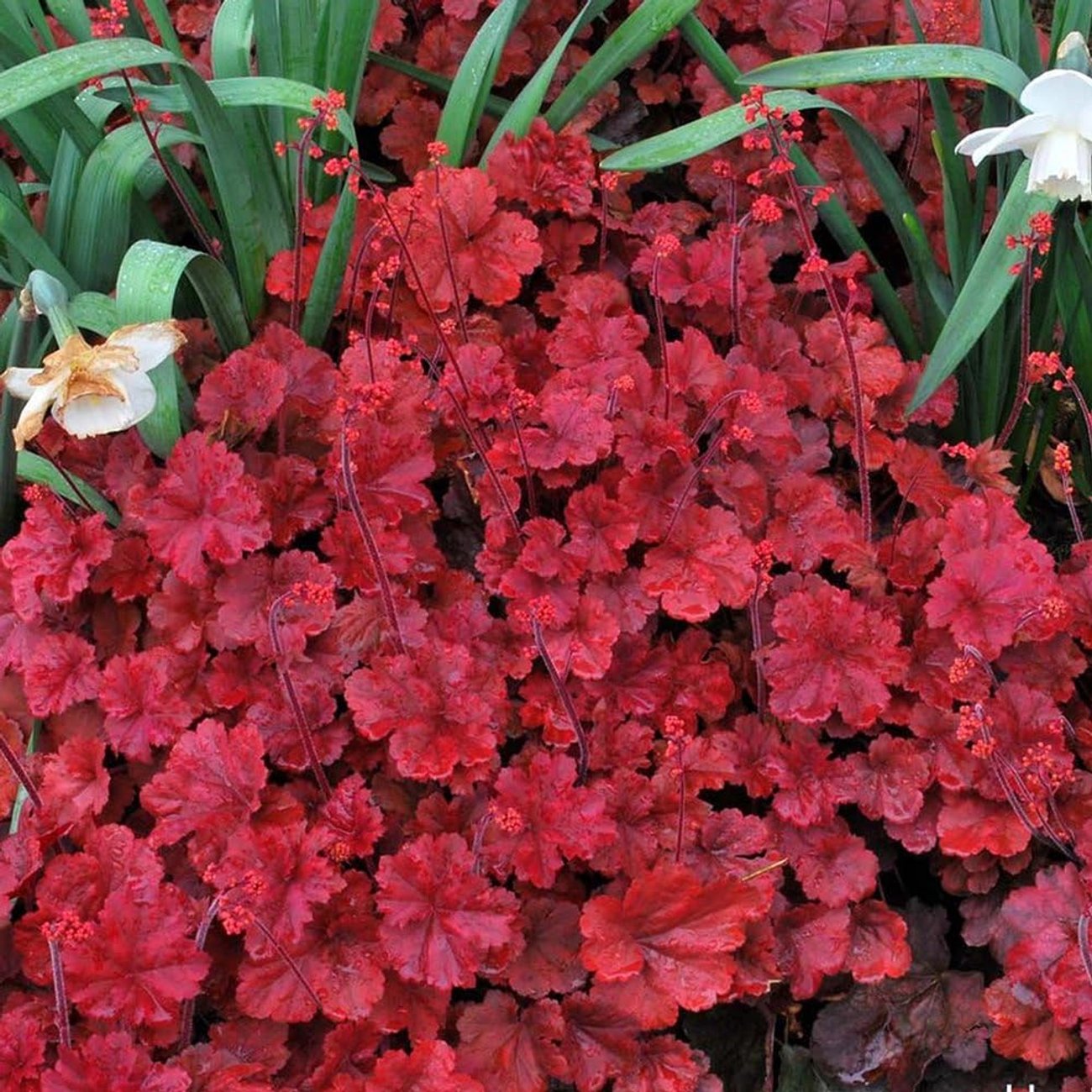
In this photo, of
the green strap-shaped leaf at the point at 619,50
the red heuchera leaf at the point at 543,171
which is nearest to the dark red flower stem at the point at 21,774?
the red heuchera leaf at the point at 543,171

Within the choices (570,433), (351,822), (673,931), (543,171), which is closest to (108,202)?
(543,171)

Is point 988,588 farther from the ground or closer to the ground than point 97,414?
closer to the ground

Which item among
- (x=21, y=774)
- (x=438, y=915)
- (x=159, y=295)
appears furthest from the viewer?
(x=159, y=295)

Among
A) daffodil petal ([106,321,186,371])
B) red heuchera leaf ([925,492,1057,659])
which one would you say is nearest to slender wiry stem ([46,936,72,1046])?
daffodil petal ([106,321,186,371])

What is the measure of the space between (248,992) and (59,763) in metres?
0.40

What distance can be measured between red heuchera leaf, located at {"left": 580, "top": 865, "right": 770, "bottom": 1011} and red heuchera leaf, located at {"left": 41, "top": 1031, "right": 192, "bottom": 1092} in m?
0.46

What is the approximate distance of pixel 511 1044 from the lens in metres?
1.40

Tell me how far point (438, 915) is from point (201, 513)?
0.60 m

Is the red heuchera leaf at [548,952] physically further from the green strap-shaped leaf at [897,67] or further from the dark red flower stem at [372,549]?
the green strap-shaped leaf at [897,67]

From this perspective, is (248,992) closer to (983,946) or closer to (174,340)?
(174,340)

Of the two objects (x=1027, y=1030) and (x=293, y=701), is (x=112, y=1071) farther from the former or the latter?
(x=1027, y=1030)

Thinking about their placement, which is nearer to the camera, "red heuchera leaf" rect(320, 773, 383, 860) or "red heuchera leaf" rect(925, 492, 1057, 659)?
"red heuchera leaf" rect(320, 773, 383, 860)

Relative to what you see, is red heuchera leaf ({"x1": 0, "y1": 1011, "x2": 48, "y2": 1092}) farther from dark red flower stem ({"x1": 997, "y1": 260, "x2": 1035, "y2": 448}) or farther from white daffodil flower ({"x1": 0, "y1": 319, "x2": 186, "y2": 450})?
dark red flower stem ({"x1": 997, "y1": 260, "x2": 1035, "y2": 448})

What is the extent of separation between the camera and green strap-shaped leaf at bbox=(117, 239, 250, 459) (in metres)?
1.58
